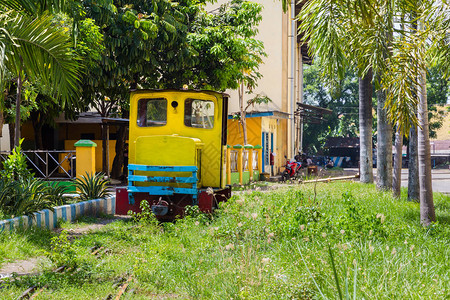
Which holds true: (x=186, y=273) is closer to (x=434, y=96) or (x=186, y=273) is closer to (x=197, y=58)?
(x=197, y=58)

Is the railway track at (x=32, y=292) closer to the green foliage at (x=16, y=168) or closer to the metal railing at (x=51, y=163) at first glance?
the green foliage at (x=16, y=168)

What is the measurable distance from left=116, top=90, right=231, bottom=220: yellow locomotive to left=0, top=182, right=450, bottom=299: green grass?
75cm

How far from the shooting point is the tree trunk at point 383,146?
13273mm

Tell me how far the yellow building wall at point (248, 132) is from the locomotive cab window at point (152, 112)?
15.6 meters

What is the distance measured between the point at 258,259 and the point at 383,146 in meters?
8.92

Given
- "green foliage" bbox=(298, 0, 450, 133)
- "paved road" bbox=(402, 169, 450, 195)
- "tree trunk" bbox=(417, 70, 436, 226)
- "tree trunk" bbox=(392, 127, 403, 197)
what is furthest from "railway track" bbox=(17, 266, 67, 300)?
"paved road" bbox=(402, 169, 450, 195)

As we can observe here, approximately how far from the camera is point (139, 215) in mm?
9375

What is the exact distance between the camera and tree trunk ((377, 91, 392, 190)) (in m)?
13.3

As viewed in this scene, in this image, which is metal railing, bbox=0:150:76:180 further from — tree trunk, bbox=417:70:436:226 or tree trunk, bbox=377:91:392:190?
tree trunk, bbox=417:70:436:226

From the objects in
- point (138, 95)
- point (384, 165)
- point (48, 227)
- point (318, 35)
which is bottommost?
point (48, 227)

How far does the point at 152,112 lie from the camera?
34.3 feet

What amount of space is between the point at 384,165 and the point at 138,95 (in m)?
6.96

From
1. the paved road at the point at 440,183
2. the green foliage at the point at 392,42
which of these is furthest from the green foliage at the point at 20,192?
the paved road at the point at 440,183

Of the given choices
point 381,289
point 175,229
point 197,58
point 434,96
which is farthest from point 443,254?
point 434,96
